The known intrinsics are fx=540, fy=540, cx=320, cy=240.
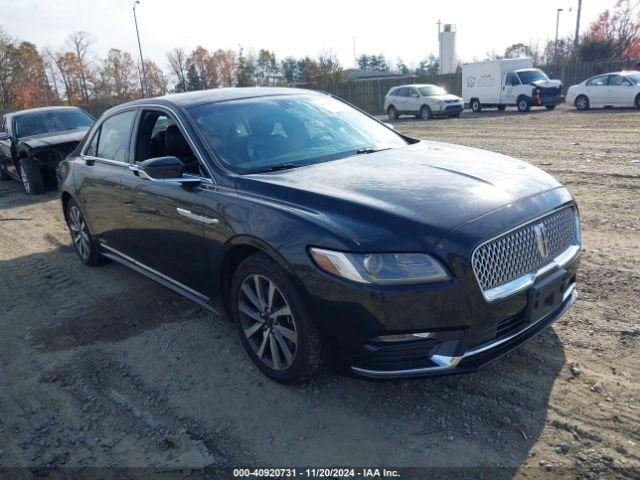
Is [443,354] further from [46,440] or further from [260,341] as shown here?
[46,440]

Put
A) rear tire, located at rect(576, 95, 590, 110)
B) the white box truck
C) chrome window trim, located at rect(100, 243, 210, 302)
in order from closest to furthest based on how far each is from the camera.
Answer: chrome window trim, located at rect(100, 243, 210, 302)
rear tire, located at rect(576, 95, 590, 110)
the white box truck

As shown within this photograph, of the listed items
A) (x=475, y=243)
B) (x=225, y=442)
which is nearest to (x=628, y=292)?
(x=475, y=243)

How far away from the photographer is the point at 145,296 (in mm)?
5109

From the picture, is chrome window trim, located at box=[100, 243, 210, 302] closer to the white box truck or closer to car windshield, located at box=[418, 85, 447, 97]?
car windshield, located at box=[418, 85, 447, 97]

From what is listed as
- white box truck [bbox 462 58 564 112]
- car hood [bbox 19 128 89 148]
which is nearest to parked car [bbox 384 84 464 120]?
white box truck [bbox 462 58 564 112]

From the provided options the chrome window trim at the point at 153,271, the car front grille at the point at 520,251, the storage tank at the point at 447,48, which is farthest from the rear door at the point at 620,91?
the storage tank at the point at 447,48

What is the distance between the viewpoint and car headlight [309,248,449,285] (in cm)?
269

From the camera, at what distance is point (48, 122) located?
1150 cm

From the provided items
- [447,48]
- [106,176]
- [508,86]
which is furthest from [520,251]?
[447,48]

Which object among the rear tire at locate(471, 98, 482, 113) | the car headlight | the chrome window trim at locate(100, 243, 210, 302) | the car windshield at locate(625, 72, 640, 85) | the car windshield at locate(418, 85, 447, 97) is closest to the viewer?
the car headlight

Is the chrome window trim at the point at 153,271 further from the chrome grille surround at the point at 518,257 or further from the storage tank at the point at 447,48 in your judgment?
the storage tank at the point at 447,48

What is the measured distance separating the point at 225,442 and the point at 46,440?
1065 millimetres

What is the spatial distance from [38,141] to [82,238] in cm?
552

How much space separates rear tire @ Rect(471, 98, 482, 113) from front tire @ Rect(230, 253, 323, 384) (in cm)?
Result: 2665
